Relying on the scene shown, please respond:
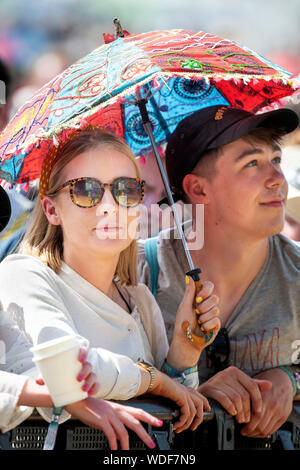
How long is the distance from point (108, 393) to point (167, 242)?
4.10 feet

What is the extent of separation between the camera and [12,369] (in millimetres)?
2254

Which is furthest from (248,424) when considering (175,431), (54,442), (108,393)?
(54,442)

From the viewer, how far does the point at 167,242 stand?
3246mm

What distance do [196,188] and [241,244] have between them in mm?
357

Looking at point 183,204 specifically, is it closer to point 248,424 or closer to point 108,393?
point 248,424

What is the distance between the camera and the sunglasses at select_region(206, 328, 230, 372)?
294 cm

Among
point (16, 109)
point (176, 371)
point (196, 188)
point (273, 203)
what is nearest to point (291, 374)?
point (176, 371)

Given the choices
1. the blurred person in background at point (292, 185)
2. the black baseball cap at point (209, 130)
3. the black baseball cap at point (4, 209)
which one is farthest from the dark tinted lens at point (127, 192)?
the blurred person in background at point (292, 185)

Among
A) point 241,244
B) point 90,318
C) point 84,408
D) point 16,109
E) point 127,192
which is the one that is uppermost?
point 16,109

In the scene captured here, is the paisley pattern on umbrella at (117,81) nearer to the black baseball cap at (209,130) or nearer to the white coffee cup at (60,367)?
the black baseball cap at (209,130)

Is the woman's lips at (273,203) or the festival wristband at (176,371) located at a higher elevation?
the woman's lips at (273,203)

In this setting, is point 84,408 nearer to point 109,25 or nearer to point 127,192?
point 127,192

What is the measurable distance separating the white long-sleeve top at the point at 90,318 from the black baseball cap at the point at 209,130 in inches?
31.7

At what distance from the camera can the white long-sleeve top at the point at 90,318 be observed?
212 centimetres
